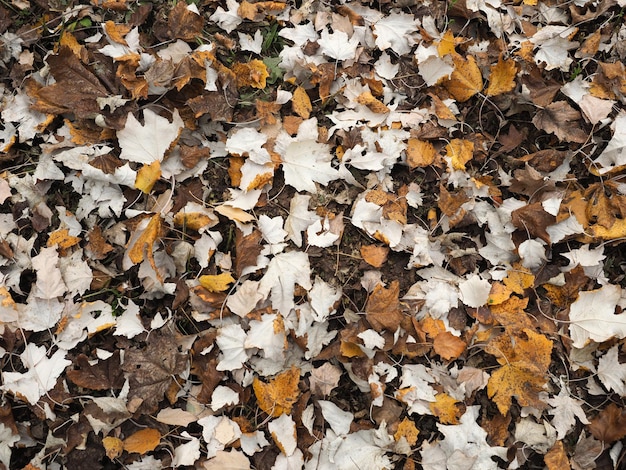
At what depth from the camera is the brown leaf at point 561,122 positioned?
2.38 m

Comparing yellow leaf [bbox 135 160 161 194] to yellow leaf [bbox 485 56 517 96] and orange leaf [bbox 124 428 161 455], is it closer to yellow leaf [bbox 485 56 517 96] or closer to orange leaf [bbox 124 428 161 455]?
orange leaf [bbox 124 428 161 455]

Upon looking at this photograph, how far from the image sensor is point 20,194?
88.3 inches

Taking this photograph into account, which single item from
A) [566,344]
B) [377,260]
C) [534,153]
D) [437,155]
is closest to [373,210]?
[377,260]

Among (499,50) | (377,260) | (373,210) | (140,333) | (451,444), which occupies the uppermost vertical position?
(499,50)

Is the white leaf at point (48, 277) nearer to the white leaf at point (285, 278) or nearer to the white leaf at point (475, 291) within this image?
the white leaf at point (285, 278)

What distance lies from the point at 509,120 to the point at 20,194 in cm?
225

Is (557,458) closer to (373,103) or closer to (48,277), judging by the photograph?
(373,103)

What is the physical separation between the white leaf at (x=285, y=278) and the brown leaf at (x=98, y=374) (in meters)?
0.64

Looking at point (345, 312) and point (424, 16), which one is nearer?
point (345, 312)

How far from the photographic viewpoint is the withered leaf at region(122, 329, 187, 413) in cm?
198

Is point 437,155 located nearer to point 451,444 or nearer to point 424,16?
point 424,16

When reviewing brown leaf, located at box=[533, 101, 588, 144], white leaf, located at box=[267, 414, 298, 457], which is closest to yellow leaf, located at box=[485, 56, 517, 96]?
brown leaf, located at box=[533, 101, 588, 144]

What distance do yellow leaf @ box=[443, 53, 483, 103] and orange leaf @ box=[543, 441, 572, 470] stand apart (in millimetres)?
1555

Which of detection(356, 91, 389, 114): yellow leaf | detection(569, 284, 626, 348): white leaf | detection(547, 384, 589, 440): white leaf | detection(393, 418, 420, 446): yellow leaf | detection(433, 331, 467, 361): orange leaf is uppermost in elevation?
detection(356, 91, 389, 114): yellow leaf
